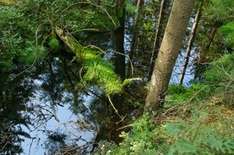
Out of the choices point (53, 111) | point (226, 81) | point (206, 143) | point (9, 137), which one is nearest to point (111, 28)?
point (53, 111)

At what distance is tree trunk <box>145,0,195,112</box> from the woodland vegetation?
13 mm

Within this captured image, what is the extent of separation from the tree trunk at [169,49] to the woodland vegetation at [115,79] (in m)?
0.01

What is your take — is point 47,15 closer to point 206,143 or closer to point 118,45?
point 118,45

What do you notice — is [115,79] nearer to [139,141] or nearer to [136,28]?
[139,141]

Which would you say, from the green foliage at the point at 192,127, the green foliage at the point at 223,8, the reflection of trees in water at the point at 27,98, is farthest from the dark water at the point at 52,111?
the green foliage at the point at 223,8

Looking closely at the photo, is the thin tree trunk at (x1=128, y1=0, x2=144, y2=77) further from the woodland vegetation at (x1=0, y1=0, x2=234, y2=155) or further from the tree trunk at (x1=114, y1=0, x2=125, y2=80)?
the tree trunk at (x1=114, y1=0, x2=125, y2=80)

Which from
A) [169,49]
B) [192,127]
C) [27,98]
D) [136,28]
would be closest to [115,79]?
[27,98]

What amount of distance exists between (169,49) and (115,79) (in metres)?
2.59

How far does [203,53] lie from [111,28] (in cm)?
237

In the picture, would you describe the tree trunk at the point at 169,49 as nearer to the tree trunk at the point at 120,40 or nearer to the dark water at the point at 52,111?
the dark water at the point at 52,111

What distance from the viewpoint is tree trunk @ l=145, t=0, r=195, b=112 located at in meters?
5.70

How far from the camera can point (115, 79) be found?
8.36 metres

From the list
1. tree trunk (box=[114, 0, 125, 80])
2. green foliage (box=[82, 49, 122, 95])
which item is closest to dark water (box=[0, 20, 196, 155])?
green foliage (box=[82, 49, 122, 95])

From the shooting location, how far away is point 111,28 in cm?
1173
